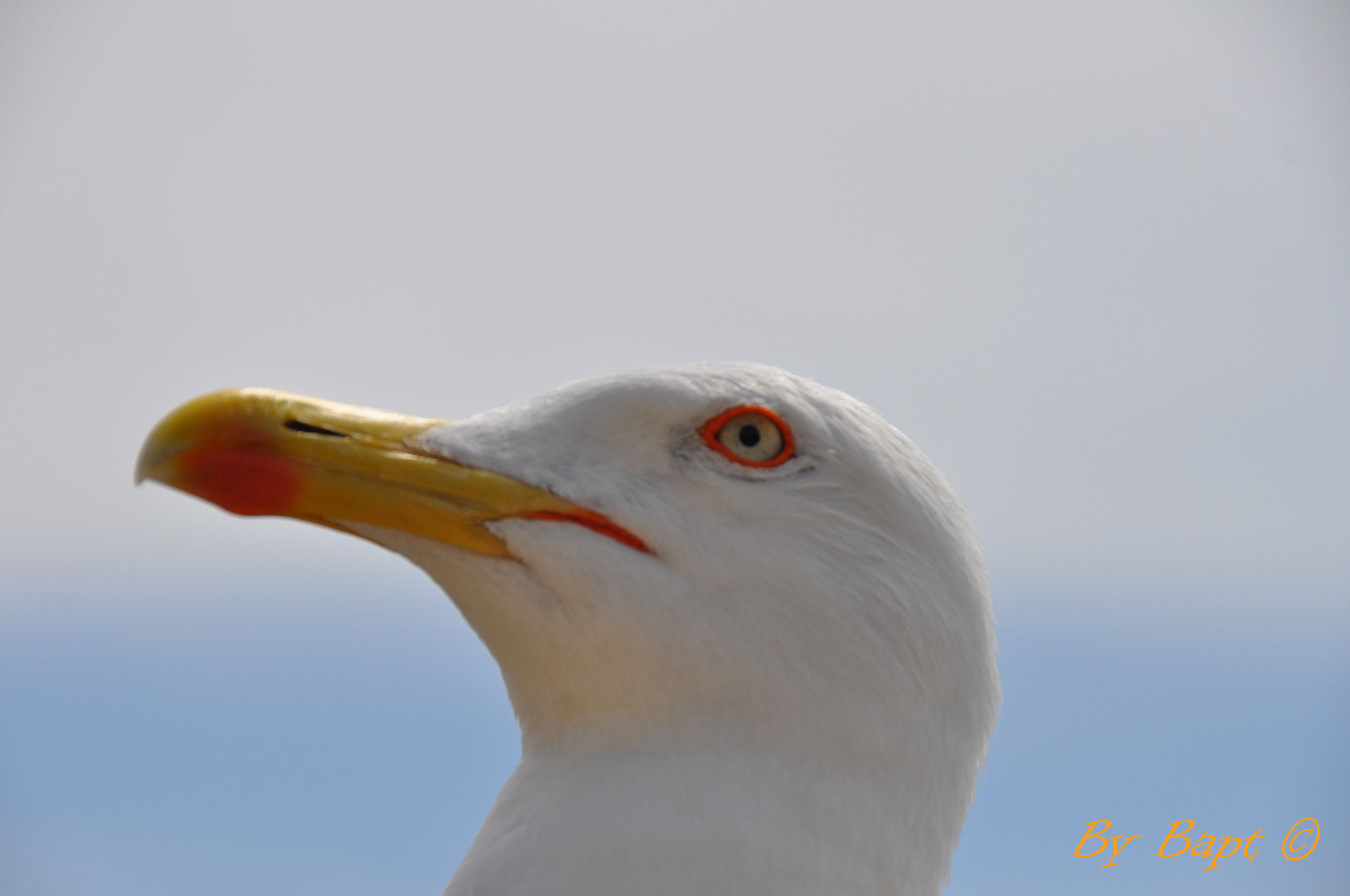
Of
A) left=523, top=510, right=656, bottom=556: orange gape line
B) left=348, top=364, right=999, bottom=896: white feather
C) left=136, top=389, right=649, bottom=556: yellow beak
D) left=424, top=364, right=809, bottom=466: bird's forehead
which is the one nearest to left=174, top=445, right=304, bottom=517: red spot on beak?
left=136, top=389, right=649, bottom=556: yellow beak

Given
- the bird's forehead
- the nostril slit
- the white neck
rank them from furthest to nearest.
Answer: the bird's forehead, the nostril slit, the white neck

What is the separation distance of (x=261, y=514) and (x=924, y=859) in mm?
1866

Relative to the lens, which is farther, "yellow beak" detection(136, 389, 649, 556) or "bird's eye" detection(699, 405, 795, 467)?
"bird's eye" detection(699, 405, 795, 467)

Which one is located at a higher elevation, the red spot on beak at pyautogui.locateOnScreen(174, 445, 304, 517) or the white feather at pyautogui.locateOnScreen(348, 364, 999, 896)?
the red spot on beak at pyautogui.locateOnScreen(174, 445, 304, 517)

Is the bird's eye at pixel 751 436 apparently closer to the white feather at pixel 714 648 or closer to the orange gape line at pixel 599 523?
the white feather at pixel 714 648

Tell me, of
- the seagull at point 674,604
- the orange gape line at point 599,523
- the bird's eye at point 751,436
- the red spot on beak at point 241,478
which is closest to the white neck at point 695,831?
the seagull at point 674,604

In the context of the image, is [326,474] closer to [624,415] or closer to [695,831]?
[624,415]

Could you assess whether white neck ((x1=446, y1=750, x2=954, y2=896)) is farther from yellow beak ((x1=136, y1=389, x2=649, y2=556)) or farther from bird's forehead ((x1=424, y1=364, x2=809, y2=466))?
bird's forehead ((x1=424, y1=364, x2=809, y2=466))

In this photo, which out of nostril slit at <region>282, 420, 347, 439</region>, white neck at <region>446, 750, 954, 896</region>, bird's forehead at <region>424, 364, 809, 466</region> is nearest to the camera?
white neck at <region>446, 750, 954, 896</region>

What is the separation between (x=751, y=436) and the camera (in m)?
2.63

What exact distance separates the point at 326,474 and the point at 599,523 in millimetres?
652

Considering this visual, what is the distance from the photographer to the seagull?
2393 millimetres

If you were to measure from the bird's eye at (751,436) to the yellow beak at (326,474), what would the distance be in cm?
33

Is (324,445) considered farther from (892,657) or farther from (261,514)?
(892,657)
